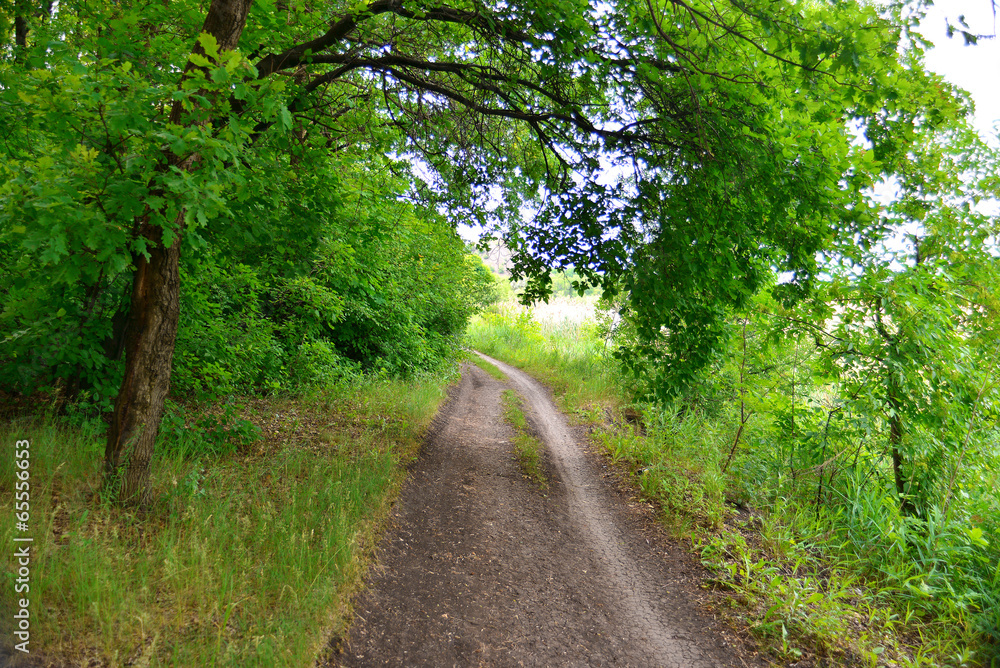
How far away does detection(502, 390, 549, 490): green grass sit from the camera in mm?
7184

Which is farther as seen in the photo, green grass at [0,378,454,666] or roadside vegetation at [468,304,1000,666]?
roadside vegetation at [468,304,1000,666]

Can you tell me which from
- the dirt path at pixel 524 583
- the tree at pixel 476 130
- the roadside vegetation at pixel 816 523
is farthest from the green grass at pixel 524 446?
the tree at pixel 476 130

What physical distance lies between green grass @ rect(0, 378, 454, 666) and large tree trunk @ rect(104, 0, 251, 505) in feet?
0.72

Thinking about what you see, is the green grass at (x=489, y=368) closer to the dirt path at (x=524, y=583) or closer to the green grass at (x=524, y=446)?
the green grass at (x=524, y=446)

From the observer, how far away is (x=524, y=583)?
4500 mm

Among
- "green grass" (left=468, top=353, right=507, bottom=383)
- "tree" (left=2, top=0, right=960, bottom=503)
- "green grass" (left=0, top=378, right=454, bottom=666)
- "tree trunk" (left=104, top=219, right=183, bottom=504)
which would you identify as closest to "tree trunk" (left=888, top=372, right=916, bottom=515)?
"tree" (left=2, top=0, right=960, bottom=503)

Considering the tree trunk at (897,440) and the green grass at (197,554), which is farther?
the tree trunk at (897,440)

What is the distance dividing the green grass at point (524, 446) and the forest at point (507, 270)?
4.51ft

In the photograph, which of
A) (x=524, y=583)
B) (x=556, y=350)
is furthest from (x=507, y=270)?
(x=556, y=350)

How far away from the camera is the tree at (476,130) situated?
9.87 ft

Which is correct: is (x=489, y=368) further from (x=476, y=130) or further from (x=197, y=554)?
(x=197, y=554)

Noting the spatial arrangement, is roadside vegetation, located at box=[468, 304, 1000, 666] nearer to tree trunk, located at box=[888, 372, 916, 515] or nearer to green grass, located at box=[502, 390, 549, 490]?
tree trunk, located at box=[888, 372, 916, 515]

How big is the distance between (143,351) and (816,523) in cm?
701

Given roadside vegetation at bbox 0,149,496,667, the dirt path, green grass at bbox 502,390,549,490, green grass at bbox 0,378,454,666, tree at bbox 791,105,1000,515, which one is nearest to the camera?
green grass at bbox 0,378,454,666
